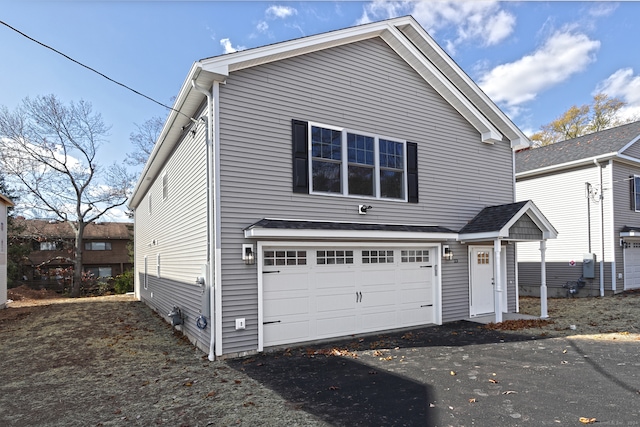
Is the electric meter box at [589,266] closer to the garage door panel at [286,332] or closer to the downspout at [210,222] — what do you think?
the garage door panel at [286,332]

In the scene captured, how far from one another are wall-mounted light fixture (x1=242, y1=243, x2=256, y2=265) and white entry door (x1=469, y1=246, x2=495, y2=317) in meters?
6.22

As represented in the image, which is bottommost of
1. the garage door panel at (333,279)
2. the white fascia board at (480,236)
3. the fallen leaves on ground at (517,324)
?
the fallen leaves on ground at (517,324)

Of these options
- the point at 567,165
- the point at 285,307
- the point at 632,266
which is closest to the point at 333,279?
the point at 285,307

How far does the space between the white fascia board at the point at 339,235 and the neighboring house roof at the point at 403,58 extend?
9.36 ft

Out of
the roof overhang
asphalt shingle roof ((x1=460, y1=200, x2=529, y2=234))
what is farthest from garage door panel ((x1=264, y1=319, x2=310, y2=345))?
asphalt shingle roof ((x1=460, y1=200, x2=529, y2=234))

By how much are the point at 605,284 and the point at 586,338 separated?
8.89m

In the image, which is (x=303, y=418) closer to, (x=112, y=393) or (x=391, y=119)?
(x=112, y=393)

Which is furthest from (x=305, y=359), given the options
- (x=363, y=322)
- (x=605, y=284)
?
(x=605, y=284)

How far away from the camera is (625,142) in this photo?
1515 centimetres

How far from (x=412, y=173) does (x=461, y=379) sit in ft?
16.8

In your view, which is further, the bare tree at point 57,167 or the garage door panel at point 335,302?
the bare tree at point 57,167

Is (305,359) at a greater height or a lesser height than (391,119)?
lesser

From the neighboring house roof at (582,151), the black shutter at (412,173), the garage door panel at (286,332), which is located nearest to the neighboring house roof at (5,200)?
the garage door panel at (286,332)

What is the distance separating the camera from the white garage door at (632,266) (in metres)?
15.2
